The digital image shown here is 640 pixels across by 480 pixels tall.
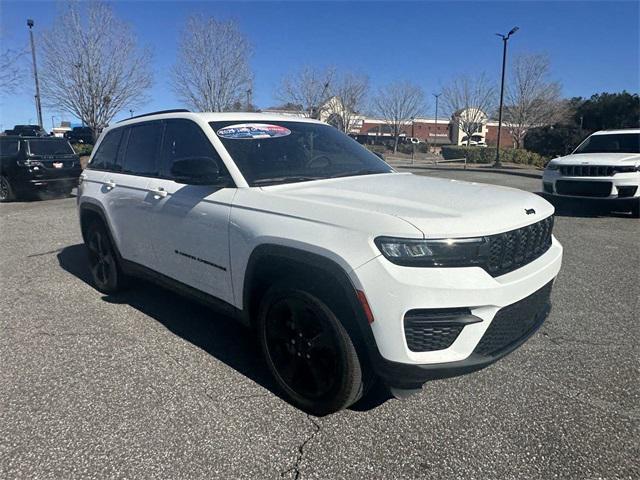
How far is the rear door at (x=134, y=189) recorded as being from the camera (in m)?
4.04

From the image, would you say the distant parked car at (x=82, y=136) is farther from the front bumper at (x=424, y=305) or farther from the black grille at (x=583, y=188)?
the front bumper at (x=424, y=305)

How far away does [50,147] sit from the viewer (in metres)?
12.8

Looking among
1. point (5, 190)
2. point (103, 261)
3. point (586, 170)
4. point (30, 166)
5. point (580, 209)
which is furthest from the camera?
point (5, 190)

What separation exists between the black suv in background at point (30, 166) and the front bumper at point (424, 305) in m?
12.8

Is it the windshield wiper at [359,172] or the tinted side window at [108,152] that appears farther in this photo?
the tinted side window at [108,152]

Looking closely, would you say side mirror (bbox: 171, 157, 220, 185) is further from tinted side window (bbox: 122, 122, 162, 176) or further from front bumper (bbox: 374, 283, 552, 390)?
front bumper (bbox: 374, 283, 552, 390)

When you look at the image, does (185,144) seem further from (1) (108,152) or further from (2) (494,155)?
(2) (494,155)

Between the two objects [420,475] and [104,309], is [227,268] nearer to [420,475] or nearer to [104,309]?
[420,475]

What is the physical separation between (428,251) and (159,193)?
7.72ft

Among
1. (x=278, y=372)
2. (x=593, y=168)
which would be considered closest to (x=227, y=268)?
(x=278, y=372)

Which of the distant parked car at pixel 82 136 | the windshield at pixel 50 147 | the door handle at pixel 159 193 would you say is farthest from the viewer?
the distant parked car at pixel 82 136

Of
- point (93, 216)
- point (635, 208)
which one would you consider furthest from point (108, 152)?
point (635, 208)

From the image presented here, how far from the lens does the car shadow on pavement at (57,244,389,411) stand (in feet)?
10.6

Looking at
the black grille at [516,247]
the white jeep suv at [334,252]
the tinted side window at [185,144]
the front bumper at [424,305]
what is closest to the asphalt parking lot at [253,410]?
the white jeep suv at [334,252]
